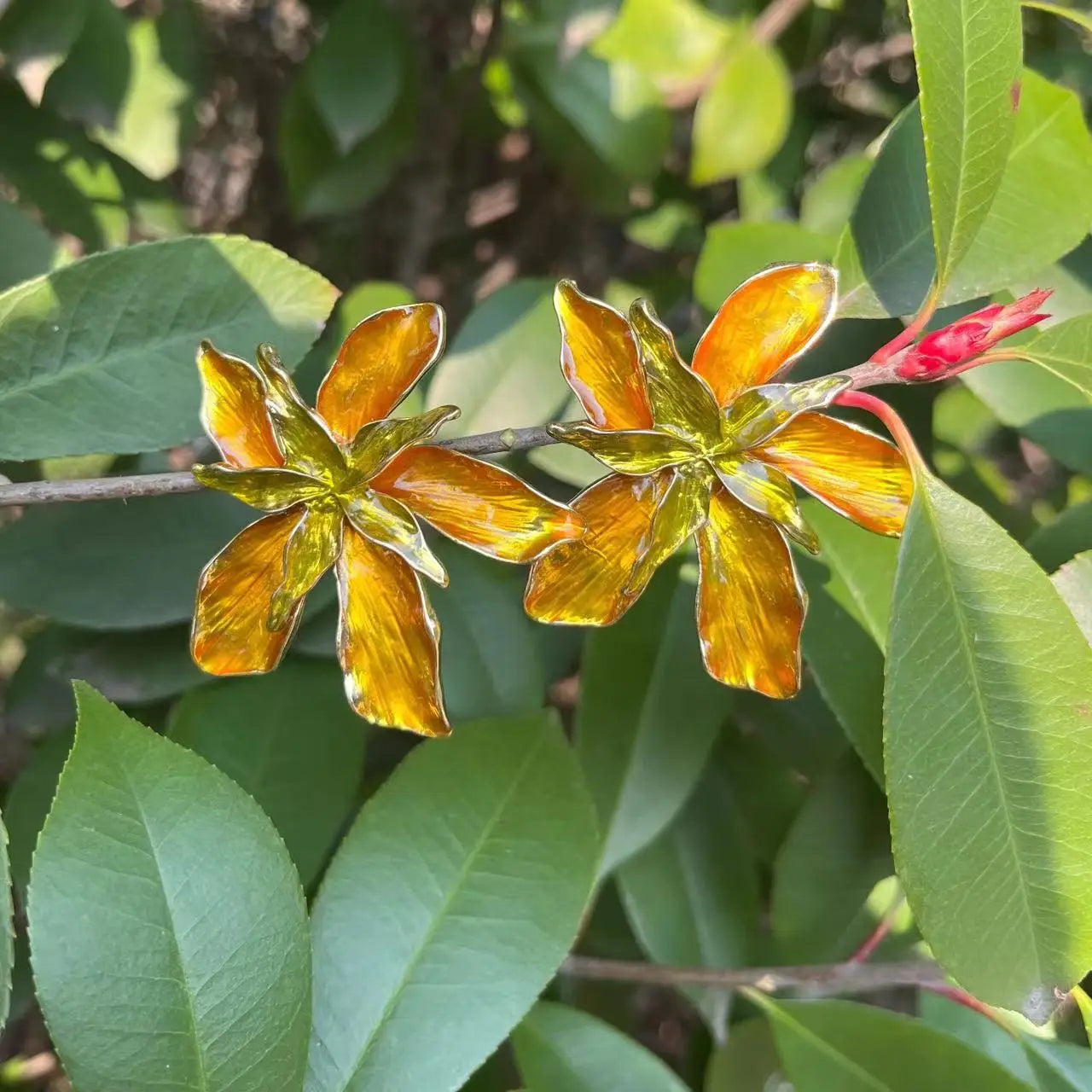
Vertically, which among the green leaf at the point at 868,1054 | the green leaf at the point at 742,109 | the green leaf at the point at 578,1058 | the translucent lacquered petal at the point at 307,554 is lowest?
the green leaf at the point at 578,1058

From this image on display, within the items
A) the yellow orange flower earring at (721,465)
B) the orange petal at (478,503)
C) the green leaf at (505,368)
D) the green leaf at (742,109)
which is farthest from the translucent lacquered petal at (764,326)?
the green leaf at (742,109)

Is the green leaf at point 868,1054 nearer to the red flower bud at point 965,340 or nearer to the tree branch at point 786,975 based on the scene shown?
the tree branch at point 786,975

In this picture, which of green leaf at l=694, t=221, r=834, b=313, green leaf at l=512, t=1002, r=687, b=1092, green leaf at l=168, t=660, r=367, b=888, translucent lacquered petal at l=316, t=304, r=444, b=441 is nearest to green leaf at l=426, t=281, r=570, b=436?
green leaf at l=694, t=221, r=834, b=313

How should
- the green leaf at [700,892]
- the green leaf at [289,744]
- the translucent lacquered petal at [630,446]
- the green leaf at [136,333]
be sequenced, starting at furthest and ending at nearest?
1. the green leaf at [700,892]
2. the green leaf at [289,744]
3. the green leaf at [136,333]
4. the translucent lacquered petal at [630,446]

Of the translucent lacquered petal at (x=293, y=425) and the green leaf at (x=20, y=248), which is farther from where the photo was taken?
the green leaf at (x=20, y=248)

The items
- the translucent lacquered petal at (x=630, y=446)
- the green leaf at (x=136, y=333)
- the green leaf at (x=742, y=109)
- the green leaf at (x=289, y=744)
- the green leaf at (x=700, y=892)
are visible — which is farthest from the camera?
the green leaf at (x=742, y=109)

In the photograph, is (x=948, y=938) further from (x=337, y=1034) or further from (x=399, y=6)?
(x=399, y=6)

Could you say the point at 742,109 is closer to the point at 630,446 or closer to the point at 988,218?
the point at 988,218

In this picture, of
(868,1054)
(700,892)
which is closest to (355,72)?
(700,892)
